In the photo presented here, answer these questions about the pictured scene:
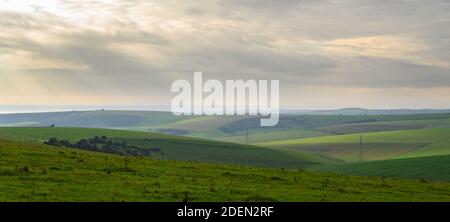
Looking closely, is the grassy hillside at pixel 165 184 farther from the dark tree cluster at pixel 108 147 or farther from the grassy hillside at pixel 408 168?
the dark tree cluster at pixel 108 147

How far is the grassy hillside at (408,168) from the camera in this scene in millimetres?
73938

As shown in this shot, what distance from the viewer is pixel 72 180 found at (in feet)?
99.2

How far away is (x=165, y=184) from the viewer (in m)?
31.2

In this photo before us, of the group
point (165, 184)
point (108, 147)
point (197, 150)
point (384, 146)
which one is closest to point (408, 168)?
point (108, 147)

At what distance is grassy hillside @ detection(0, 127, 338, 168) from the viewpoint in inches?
5177

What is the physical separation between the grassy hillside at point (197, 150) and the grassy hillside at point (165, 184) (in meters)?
84.4

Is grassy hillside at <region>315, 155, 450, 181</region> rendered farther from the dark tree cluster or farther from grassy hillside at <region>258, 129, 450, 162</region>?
grassy hillside at <region>258, 129, 450, 162</region>

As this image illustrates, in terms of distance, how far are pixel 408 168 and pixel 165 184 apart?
58781 mm

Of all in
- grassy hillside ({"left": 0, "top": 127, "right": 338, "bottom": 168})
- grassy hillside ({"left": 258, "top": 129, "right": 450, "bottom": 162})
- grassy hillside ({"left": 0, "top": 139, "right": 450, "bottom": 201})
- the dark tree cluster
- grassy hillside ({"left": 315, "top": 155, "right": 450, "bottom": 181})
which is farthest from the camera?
grassy hillside ({"left": 258, "top": 129, "right": 450, "bottom": 162})

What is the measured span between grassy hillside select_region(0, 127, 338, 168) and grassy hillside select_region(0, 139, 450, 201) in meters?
84.4

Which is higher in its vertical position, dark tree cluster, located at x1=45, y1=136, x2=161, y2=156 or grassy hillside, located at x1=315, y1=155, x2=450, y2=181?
dark tree cluster, located at x1=45, y1=136, x2=161, y2=156

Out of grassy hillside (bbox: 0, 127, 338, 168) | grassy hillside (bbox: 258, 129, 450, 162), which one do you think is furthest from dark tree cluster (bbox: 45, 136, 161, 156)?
grassy hillside (bbox: 258, 129, 450, 162)

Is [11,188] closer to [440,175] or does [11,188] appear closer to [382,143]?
[440,175]

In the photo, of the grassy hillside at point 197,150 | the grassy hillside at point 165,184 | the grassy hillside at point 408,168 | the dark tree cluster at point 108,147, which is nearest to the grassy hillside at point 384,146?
the grassy hillside at point 197,150
